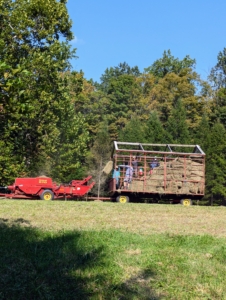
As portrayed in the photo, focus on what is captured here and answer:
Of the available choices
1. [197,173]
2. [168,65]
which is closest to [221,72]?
[168,65]

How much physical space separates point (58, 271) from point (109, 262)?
2.57 ft

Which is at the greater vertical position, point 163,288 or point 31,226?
point 31,226

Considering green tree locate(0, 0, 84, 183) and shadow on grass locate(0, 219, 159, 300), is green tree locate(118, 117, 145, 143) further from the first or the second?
shadow on grass locate(0, 219, 159, 300)

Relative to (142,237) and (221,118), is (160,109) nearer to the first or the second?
(221,118)

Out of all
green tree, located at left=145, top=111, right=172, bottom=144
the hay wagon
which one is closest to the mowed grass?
the hay wagon

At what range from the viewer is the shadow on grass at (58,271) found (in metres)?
5.23

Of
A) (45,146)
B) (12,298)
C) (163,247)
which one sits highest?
(45,146)

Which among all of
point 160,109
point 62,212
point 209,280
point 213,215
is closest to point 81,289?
point 209,280

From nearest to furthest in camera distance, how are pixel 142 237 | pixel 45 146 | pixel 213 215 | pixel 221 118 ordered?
1. pixel 142 237
2. pixel 213 215
3. pixel 45 146
4. pixel 221 118

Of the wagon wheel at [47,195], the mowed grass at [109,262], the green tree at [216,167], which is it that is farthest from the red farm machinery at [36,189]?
the green tree at [216,167]

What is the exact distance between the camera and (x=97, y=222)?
9.25 m

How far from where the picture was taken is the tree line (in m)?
22.8

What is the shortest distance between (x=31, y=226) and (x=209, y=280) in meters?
3.93

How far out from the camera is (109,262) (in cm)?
598
